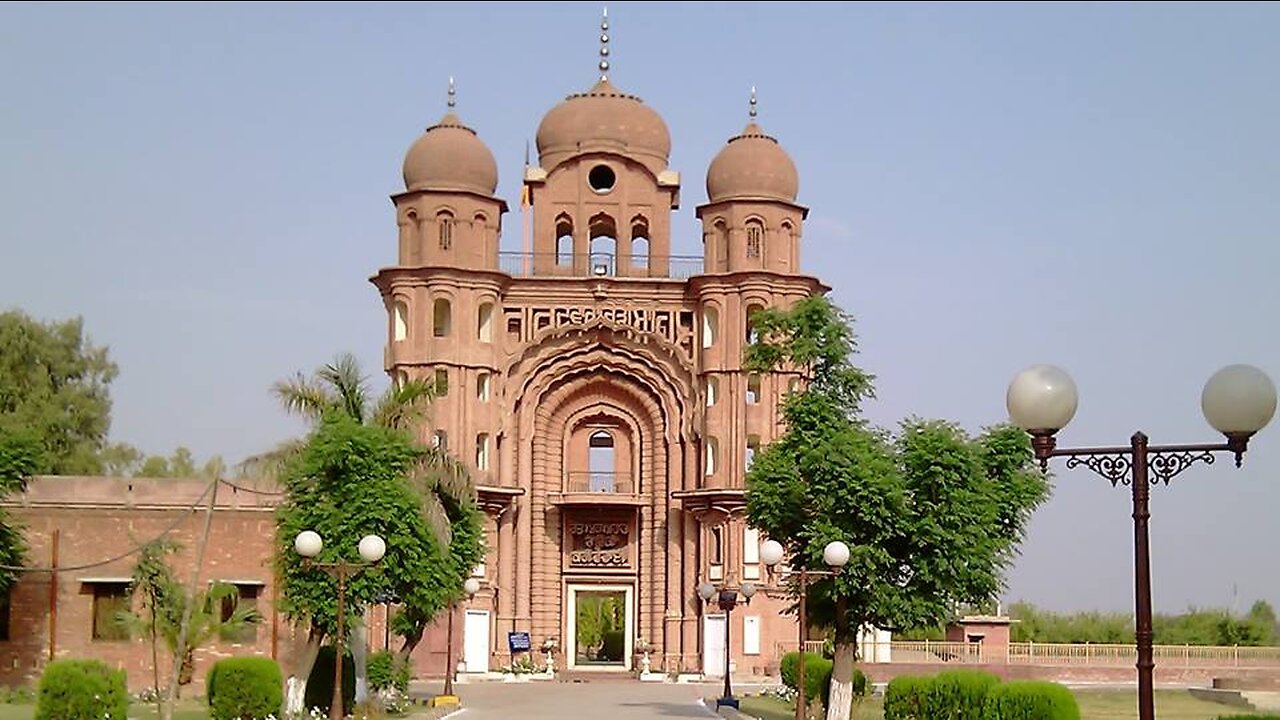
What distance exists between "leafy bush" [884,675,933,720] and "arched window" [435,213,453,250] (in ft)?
86.7

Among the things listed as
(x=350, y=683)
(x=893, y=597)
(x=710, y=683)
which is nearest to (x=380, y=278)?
(x=710, y=683)

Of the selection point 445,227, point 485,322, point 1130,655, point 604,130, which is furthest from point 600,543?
point 1130,655

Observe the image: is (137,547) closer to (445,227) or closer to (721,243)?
(445,227)

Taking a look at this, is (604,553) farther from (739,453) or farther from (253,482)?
(253,482)

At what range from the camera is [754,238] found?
166 feet

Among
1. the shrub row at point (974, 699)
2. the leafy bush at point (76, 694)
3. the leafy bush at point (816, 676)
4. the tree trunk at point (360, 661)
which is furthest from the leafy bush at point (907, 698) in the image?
the leafy bush at point (76, 694)

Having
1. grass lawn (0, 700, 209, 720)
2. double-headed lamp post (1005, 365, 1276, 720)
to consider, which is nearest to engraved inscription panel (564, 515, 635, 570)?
grass lawn (0, 700, 209, 720)

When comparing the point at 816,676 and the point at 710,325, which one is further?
the point at 710,325

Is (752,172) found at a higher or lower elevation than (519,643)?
higher

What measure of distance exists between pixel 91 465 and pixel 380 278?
15252 mm

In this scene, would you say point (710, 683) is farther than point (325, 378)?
Yes

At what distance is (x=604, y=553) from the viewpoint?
5147 cm

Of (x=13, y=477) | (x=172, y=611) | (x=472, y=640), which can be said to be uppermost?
(x=13, y=477)

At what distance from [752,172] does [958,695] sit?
1100 inches
